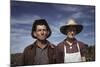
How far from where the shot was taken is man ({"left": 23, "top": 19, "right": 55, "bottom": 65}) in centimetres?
231

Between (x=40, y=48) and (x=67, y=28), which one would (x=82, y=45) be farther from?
(x=40, y=48)

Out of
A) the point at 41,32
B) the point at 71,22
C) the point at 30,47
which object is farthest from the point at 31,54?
the point at 71,22

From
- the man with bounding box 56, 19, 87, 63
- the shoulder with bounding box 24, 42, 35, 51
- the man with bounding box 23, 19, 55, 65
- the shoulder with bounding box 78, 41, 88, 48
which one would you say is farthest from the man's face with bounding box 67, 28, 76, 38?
the shoulder with bounding box 24, 42, 35, 51

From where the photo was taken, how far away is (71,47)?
2.52 meters

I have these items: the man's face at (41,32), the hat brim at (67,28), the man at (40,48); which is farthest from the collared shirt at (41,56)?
the hat brim at (67,28)

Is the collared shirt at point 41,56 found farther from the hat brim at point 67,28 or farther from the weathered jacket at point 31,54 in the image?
the hat brim at point 67,28

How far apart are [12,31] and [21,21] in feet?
0.51

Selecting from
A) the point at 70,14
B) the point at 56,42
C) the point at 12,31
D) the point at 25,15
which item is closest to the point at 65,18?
the point at 70,14

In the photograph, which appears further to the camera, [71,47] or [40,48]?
[71,47]

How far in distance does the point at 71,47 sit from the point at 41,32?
44cm

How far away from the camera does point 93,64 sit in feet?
8.54

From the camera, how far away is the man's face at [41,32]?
236cm
